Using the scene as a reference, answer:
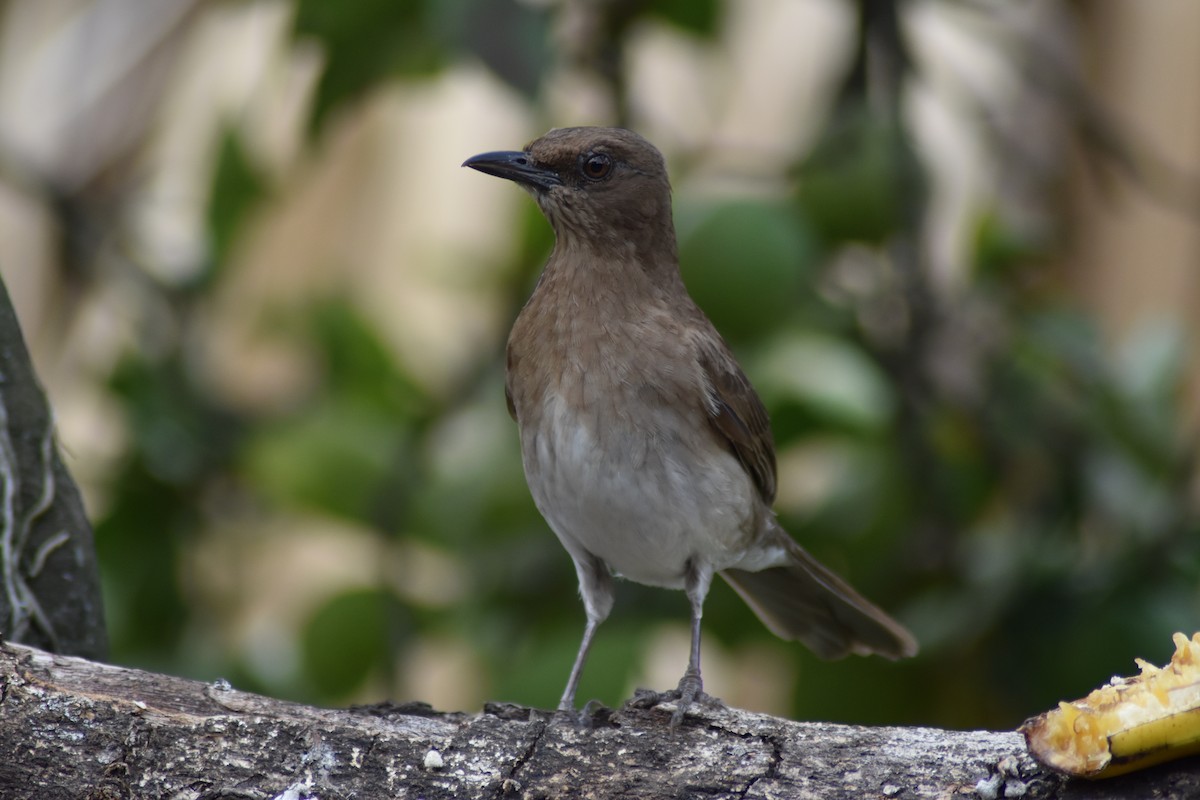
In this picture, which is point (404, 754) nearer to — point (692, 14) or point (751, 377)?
point (751, 377)

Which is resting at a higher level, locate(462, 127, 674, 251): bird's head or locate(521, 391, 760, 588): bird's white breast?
locate(462, 127, 674, 251): bird's head

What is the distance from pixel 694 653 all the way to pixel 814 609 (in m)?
0.76

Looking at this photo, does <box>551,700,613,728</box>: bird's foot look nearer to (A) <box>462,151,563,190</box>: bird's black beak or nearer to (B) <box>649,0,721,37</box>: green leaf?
(A) <box>462,151,563,190</box>: bird's black beak

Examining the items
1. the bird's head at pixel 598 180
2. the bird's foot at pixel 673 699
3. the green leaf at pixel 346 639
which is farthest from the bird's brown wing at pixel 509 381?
the bird's foot at pixel 673 699

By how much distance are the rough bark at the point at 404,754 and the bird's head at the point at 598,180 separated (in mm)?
1399

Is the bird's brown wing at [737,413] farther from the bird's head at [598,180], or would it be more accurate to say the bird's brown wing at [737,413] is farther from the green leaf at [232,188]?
the green leaf at [232,188]

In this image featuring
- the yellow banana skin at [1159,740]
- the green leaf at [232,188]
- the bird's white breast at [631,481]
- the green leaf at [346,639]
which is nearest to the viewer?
the yellow banana skin at [1159,740]

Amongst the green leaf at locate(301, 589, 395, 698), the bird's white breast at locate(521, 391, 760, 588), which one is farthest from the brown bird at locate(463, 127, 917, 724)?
the green leaf at locate(301, 589, 395, 698)

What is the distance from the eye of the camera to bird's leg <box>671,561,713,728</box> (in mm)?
2367

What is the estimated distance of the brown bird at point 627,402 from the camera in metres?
3.04

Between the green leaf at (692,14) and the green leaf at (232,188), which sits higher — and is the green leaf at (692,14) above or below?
above

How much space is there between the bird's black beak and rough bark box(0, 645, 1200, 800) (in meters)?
1.41

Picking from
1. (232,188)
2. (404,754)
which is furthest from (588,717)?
(232,188)

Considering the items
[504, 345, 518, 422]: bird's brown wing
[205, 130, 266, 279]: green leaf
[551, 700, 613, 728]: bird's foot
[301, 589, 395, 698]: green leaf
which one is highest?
[205, 130, 266, 279]: green leaf
